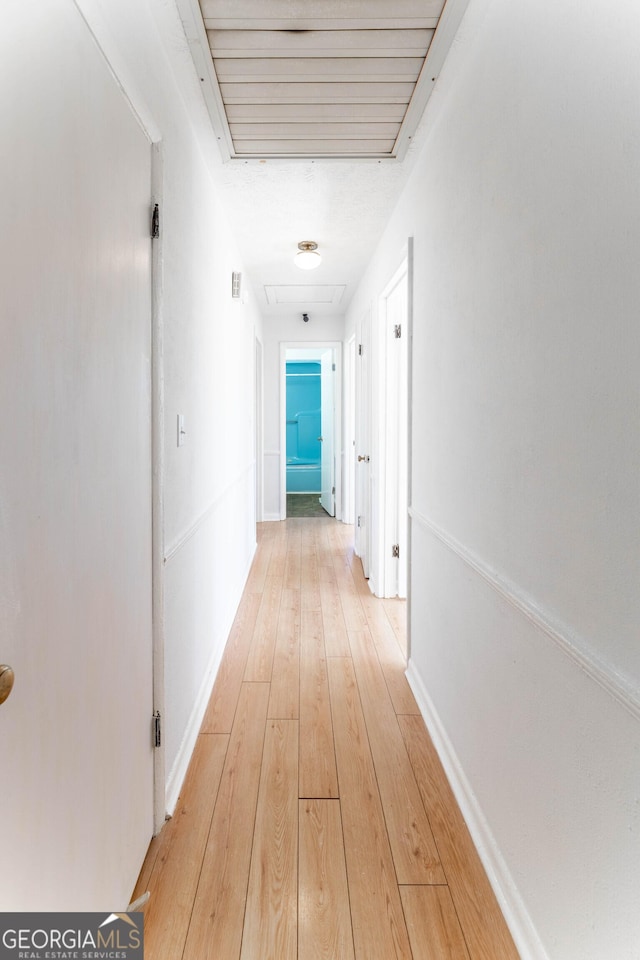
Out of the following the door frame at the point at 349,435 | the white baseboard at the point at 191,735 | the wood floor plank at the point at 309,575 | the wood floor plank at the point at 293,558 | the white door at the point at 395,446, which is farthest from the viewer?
the door frame at the point at 349,435

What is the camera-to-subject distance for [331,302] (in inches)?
211

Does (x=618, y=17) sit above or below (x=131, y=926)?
above

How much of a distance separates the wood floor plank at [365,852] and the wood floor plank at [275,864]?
15 cm

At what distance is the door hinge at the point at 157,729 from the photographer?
4.99 feet

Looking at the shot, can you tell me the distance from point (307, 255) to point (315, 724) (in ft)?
9.10

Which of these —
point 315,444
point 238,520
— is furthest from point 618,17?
point 315,444

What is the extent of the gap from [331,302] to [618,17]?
4.64 m

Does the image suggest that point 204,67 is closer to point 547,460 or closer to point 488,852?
point 547,460

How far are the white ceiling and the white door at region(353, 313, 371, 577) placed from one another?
3.13ft

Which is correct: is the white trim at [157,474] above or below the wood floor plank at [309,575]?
above

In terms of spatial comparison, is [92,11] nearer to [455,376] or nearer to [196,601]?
[455,376]

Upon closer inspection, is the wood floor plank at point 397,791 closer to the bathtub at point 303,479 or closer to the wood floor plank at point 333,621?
the wood floor plank at point 333,621

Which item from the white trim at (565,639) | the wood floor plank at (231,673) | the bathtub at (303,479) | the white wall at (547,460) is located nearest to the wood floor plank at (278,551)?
the wood floor plank at (231,673)

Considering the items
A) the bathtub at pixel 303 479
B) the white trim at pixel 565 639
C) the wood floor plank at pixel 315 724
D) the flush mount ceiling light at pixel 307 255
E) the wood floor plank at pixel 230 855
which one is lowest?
the wood floor plank at pixel 230 855
